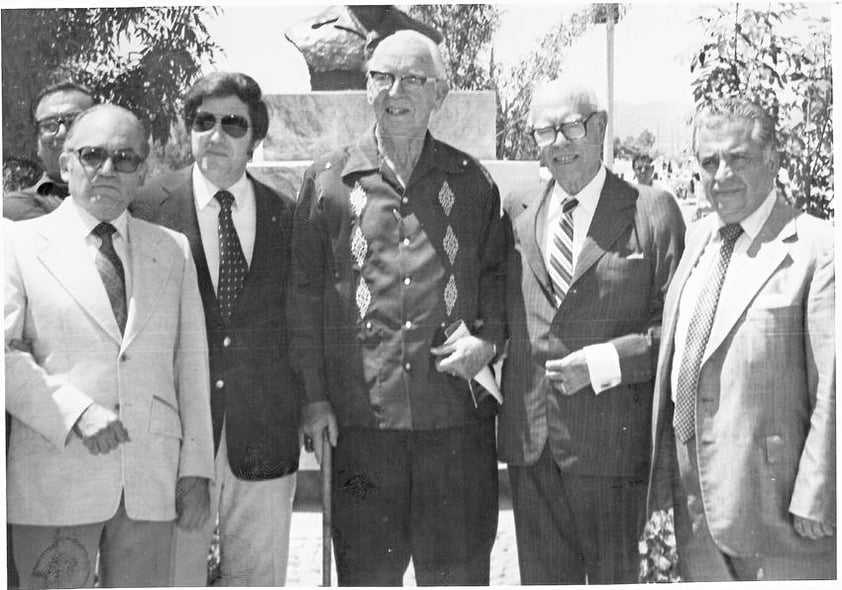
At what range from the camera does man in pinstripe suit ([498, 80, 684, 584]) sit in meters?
4.32

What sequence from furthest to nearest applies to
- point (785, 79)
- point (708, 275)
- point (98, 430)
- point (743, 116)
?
point (785, 79), point (743, 116), point (708, 275), point (98, 430)

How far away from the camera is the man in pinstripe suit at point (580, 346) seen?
432 cm

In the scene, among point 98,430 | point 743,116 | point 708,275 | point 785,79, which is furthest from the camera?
point 785,79

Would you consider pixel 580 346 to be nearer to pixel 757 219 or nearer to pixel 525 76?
pixel 757 219

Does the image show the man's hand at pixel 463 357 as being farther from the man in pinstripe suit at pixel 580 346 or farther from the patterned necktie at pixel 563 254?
the patterned necktie at pixel 563 254

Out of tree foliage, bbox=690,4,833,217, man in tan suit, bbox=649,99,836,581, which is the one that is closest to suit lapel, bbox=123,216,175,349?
man in tan suit, bbox=649,99,836,581

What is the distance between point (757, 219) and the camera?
4398 millimetres

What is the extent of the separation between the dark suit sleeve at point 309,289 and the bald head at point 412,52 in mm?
542

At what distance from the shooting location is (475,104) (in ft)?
14.9

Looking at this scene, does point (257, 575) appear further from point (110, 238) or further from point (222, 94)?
point (222, 94)

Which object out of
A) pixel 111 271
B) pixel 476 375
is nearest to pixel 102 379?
pixel 111 271

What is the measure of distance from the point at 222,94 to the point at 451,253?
3.41ft

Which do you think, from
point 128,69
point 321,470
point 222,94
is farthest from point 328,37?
point 321,470

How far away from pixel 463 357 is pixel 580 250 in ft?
1.90
